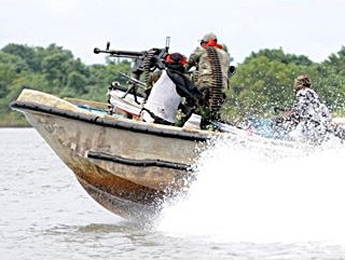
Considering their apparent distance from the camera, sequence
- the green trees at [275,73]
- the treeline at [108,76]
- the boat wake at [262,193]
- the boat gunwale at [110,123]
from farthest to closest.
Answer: the treeline at [108,76] → the green trees at [275,73] → the boat gunwale at [110,123] → the boat wake at [262,193]

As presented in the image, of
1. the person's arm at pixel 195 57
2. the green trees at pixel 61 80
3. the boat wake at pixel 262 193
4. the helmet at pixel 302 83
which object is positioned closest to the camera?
the boat wake at pixel 262 193

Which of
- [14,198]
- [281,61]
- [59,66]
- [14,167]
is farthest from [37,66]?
[14,198]

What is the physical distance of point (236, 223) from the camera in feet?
37.5

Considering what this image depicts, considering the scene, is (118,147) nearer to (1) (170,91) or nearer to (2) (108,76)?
(1) (170,91)

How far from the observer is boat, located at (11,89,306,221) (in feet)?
38.1

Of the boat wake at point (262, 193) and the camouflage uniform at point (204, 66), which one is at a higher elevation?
the camouflage uniform at point (204, 66)

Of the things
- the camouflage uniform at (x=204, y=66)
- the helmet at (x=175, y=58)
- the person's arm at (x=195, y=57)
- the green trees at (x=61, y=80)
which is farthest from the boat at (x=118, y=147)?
the green trees at (x=61, y=80)

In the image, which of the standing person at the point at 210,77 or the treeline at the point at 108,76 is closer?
the standing person at the point at 210,77

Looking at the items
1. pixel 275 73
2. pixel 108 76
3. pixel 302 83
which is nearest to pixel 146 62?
pixel 302 83

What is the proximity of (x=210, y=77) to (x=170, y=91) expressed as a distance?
48cm

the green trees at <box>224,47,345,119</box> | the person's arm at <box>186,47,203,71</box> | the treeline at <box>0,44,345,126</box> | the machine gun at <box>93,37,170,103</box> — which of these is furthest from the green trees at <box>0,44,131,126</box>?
the person's arm at <box>186,47,203,71</box>

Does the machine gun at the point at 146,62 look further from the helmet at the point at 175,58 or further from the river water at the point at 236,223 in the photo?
the river water at the point at 236,223

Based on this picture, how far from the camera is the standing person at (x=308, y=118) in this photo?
1173 centimetres

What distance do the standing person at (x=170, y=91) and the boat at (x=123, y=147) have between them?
0.29m
